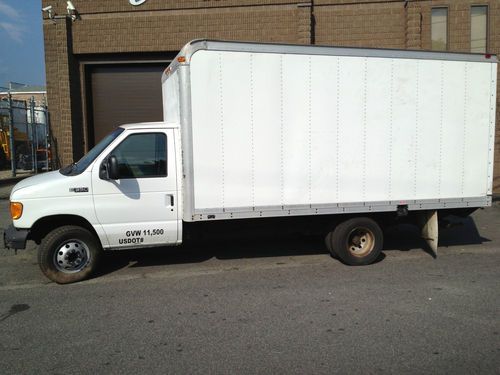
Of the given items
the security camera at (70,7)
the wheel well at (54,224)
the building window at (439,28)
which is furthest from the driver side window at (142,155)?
the building window at (439,28)

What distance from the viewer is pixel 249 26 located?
41.0 feet

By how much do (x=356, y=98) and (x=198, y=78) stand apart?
2229 mm

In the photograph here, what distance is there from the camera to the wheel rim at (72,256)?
5.71m

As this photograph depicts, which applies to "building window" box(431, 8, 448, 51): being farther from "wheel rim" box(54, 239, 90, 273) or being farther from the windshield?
"wheel rim" box(54, 239, 90, 273)

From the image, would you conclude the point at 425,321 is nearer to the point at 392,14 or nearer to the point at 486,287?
the point at 486,287

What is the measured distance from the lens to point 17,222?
556cm

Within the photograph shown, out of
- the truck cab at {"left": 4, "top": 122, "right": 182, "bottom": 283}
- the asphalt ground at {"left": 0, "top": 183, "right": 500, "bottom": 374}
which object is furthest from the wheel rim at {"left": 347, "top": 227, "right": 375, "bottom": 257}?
the truck cab at {"left": 4, "top": 122, "right": 182, "bottom": 283}

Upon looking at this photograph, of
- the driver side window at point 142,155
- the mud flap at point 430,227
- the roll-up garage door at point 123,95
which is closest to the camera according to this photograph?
the driver side window at point 142,155

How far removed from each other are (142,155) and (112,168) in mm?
480

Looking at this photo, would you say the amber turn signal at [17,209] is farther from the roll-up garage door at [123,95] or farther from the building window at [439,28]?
the building window at [439,28]

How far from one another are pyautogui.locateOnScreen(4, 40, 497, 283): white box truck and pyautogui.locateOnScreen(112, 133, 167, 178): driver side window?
0.5 inches

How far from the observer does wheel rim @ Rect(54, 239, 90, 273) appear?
571cm

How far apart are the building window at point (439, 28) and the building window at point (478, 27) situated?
745 mm

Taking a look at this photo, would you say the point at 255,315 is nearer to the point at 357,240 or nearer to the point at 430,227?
the point at 357,240
